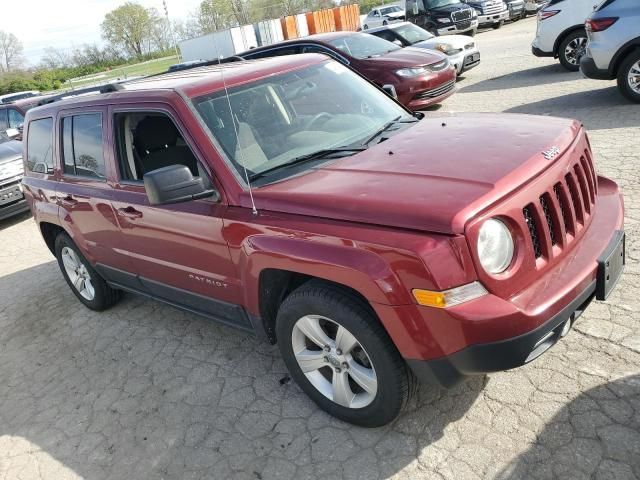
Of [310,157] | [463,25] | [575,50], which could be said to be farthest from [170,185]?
[463,25]

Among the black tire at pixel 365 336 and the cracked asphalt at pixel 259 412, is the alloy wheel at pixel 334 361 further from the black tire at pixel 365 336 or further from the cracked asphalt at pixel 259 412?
the cracked asphalt at pixel 259 412

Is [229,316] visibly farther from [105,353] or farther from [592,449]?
[592,449]

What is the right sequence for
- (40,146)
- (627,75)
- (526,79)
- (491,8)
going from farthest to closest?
1. (491,8)
2. (526,79)
3. (627,75)
4. (40,146)

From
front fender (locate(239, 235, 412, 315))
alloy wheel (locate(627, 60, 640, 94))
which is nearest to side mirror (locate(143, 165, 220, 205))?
front fender (locate(239, 235, 412, 315))

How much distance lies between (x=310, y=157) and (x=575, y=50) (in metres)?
9.39

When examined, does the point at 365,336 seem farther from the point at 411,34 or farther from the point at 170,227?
the point at 411,34

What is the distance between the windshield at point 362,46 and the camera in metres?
10.4

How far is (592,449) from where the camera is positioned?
8.15ft

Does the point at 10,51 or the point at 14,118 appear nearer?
the point at 14,118

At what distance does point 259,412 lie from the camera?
10.7ft

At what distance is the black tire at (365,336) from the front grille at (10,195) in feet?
25.3

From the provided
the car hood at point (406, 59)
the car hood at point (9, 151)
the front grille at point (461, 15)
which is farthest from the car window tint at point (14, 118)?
the front grille at point (461, 15)

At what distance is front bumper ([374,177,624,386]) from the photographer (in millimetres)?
2266

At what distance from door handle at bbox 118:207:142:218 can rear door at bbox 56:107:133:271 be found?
13 centimetres
